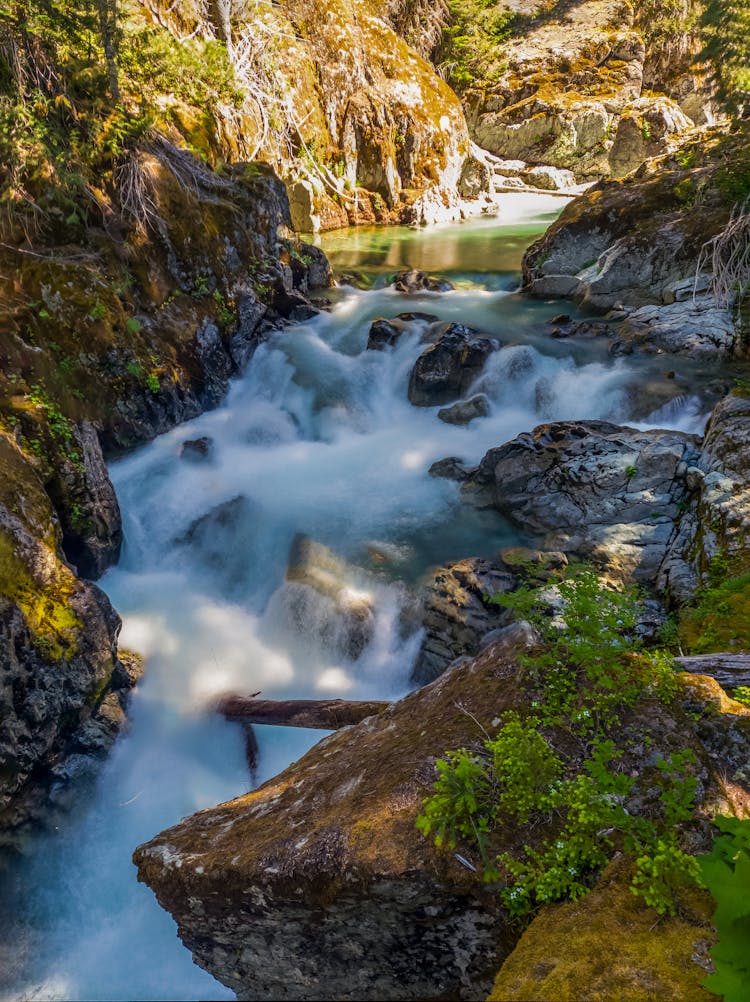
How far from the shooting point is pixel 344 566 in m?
7.58

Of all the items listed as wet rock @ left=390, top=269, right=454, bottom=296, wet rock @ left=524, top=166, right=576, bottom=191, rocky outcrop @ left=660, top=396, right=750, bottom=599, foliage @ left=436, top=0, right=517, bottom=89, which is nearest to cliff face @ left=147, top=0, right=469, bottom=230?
wet rock @ left=390, top=269, right=454, bottom=296

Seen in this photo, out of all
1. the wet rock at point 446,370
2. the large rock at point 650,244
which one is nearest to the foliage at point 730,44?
the large rock at point 650,244

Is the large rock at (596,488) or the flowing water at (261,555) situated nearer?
the flowing water at (261,555)

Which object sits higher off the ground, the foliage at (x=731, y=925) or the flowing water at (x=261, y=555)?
the foliage at (x=731, y=925)

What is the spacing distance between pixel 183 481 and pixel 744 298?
455 inches

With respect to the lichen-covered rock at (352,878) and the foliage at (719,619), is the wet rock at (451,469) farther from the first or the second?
the lichen-covered rock at (352,878)

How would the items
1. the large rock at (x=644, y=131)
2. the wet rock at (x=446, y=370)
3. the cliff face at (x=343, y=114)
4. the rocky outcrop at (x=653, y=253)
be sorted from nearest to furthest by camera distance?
the rocky outcrop at (x=653, y=253) → the wet rock at (x=446, y=370) → the cliff face at (x=343, y=114) → the large rock at (x=644, y=131)

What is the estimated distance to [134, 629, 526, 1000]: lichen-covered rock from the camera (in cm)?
234

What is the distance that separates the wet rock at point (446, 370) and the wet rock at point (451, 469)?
2.26 m

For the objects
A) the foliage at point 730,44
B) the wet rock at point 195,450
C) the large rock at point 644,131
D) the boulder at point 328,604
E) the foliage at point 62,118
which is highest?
the large rock at point 644,131

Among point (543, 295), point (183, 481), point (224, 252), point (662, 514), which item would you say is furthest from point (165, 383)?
point (543, 295)

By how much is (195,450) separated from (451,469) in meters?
4.67

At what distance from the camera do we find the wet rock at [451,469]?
9.10m

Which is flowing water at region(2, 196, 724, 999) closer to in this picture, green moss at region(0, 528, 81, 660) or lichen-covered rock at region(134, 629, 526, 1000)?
green moss at region(0, 528, 81, 660)
